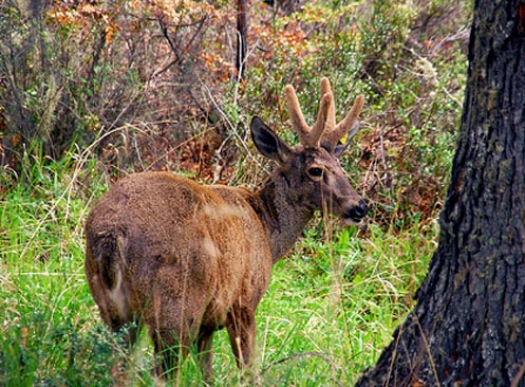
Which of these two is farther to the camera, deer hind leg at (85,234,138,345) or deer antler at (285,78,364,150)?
deer antler at (285,78,364,150)

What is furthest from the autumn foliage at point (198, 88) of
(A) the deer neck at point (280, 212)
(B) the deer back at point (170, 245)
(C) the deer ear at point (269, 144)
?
(B) the deer back at point (170, 245)

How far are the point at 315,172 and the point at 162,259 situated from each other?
2026 millimetres

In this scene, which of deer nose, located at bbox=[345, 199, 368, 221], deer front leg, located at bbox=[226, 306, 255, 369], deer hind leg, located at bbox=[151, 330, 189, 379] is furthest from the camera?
deer nose, located at bbox=[345, 199, 368, 221]

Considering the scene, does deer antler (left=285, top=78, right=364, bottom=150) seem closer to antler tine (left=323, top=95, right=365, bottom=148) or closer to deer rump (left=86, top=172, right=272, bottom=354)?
antler tine (left=323, top=95, right=365, bottom=148)

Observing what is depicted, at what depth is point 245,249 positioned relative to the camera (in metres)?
5.79

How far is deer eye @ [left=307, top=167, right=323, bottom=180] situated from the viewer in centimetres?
662

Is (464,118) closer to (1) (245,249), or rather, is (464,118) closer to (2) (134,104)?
(1) (245,249)

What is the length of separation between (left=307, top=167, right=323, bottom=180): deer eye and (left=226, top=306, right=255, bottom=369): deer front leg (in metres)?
1.34

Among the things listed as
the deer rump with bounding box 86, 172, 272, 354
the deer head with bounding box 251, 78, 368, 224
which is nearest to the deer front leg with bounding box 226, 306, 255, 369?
the deer rump with bounding box 86, 172, 272, 354

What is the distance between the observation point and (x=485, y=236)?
3939 mm

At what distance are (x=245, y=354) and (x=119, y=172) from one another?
3.15 metres

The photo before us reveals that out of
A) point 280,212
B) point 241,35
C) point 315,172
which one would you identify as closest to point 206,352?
point 280,212

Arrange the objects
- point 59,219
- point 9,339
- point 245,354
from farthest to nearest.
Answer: point 59,219, point 245,354, point 9,339

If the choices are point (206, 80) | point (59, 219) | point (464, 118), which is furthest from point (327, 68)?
point (464, 118)
